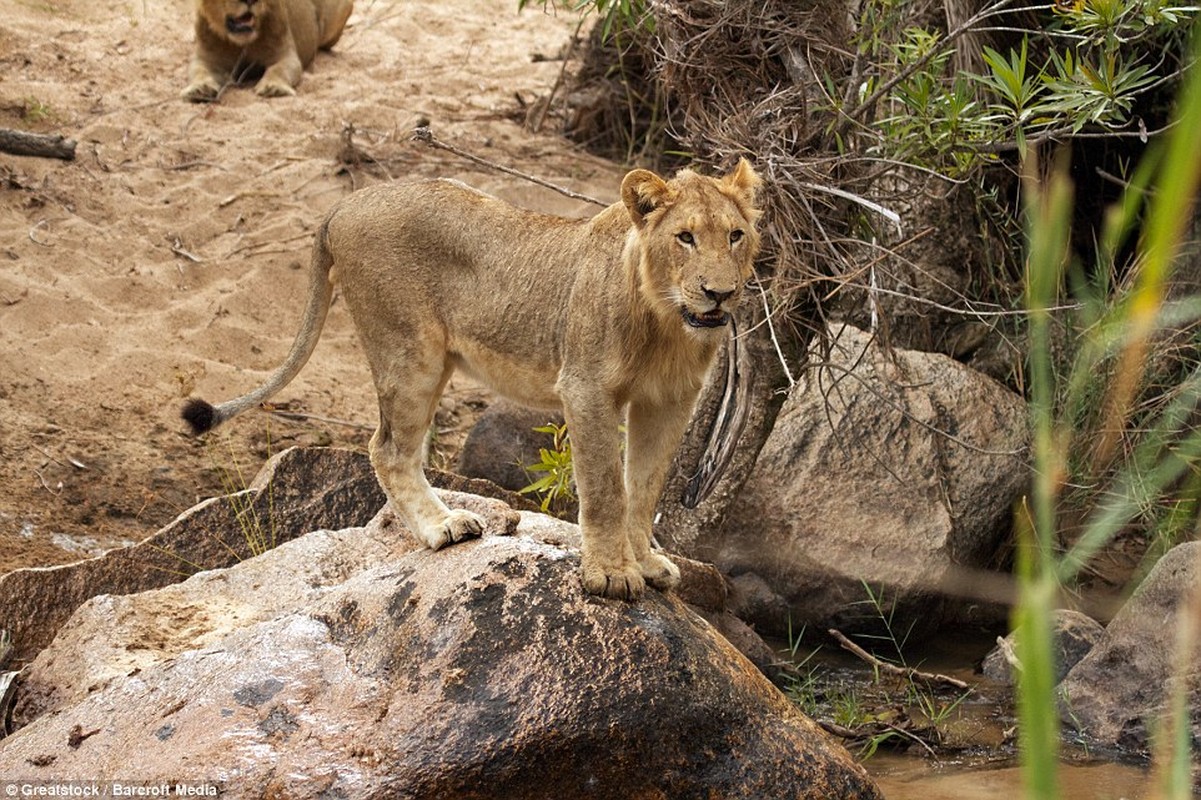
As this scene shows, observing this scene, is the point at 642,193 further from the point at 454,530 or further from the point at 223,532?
the point at 223,532

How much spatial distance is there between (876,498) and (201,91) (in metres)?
6.84

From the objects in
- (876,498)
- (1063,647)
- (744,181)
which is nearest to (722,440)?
(876,498)

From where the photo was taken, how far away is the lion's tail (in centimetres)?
565

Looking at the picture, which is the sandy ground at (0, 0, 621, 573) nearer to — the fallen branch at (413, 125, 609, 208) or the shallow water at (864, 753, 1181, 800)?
the fallen branch at (413, 125, 609, 208)

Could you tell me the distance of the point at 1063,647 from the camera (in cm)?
692

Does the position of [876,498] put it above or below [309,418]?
above

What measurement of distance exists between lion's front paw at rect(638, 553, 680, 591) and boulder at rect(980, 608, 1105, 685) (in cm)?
268

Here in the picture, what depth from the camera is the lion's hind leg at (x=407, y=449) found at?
517 cm

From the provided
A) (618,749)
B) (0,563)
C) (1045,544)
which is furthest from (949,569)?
(1045,544)

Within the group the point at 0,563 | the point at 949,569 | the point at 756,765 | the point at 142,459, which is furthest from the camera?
the point at 142,459

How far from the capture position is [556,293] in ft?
16.5

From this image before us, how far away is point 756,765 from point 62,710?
84.8 inches

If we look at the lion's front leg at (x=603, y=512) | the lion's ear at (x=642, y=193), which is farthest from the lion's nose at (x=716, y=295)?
the lion's front leg at (x=603, y=512)

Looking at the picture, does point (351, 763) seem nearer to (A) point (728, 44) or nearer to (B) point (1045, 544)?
(B) point (1045, 544)
